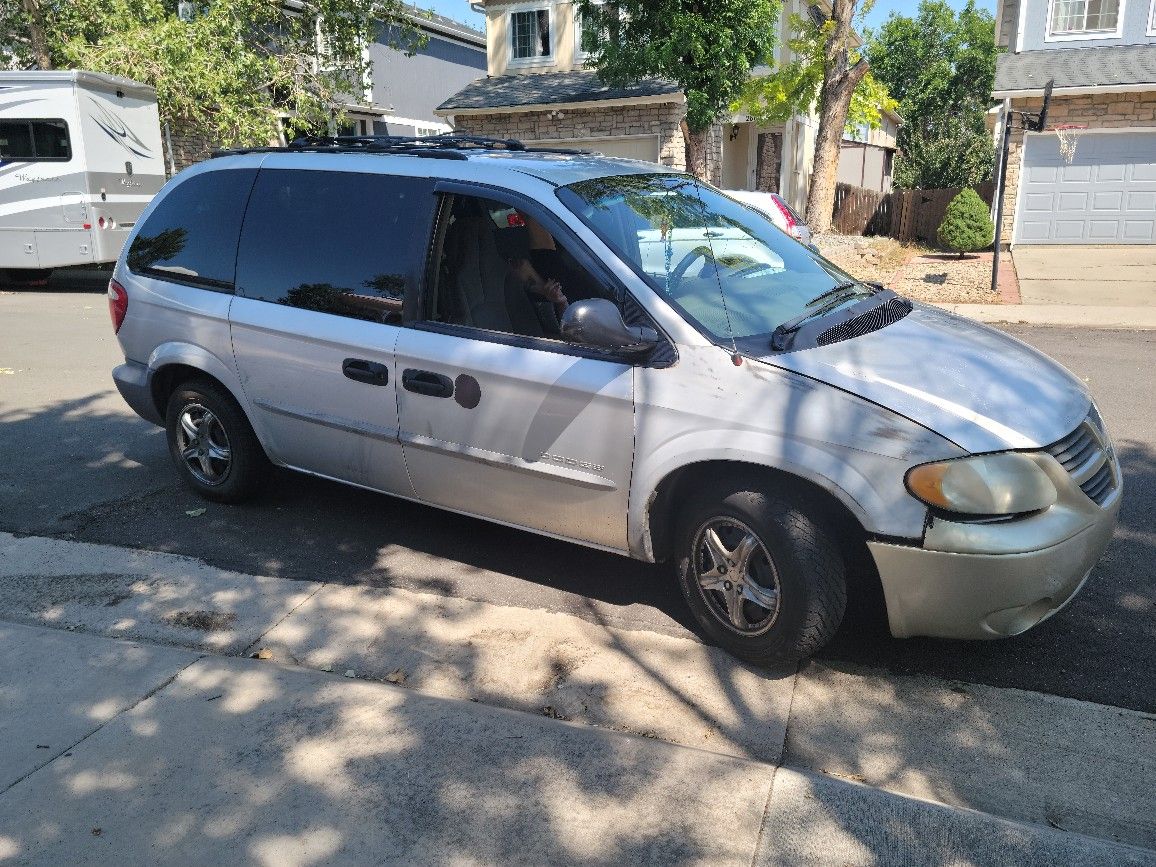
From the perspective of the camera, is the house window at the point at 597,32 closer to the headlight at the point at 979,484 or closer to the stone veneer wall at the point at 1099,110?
the stone veneer wall at the point at 1099,110

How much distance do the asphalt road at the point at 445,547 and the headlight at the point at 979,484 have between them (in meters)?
0.82

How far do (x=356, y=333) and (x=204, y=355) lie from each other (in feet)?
3.70

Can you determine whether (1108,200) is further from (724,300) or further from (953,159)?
(724,300)

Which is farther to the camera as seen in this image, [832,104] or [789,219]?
[832,104]

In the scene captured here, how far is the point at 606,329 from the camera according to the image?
12.5 ft

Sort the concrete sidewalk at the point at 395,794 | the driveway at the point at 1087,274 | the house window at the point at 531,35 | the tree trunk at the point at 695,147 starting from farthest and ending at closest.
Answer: the house window at the point at 531,35 → the tree trunk at the point at 695,147 → the driveway at the point at 1087,274 → the concrete sidewalk at the point at 395,794

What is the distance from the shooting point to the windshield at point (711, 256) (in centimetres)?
→ 402

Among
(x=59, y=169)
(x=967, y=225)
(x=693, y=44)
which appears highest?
(x=693, y=44)

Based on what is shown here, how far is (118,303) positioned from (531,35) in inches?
932

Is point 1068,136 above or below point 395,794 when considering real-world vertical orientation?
above

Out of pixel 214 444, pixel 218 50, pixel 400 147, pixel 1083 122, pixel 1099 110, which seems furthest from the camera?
pixel 218 50

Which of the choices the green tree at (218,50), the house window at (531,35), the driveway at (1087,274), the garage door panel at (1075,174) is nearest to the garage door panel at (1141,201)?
the driveway at (1087,274)

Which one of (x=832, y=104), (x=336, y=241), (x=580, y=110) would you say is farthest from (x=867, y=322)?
(x=580, y=110)

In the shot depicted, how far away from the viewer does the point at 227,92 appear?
20781mm
